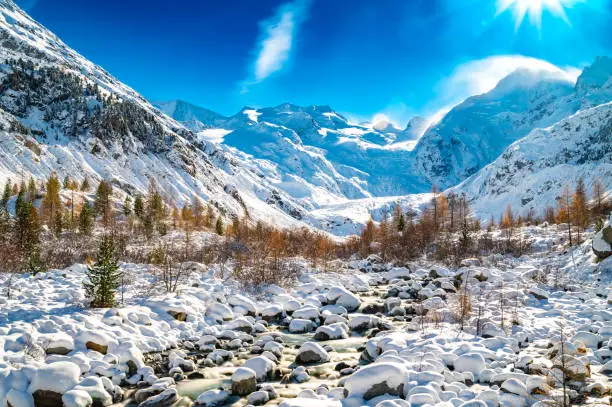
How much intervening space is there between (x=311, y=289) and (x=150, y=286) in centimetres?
1070

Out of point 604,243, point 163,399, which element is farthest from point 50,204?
point 604,243

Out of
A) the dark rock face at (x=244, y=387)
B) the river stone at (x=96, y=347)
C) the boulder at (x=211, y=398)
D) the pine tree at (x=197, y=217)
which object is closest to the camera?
the boulder at (x=211, y=398)

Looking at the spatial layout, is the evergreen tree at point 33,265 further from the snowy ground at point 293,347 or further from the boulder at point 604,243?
the boulder at point 604,243

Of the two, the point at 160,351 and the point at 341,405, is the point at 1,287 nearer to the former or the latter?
the point at 160,351

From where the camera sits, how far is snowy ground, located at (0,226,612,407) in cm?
938

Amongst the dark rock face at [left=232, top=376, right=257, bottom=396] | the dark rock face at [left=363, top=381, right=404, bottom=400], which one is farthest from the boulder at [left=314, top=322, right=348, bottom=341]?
the dark rock face at [left=363, top=381, right=404, bottom=400]

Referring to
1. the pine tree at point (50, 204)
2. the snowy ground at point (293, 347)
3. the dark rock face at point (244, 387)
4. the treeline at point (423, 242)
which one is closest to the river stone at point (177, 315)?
the snowy ground at point (293, 347)

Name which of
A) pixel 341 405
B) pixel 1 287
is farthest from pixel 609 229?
pixel 1 287

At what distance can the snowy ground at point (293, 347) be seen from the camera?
938 centimetres

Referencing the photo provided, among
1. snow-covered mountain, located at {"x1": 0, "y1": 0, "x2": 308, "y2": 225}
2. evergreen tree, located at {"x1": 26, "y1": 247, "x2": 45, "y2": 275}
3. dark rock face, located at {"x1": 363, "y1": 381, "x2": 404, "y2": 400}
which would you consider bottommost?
dark rock face, located at {"x1": 363, "y1": 381, "x2": 404, "y2": 400}

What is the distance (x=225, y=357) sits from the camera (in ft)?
43.9

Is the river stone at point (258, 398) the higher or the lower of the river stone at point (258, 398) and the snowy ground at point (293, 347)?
the lower

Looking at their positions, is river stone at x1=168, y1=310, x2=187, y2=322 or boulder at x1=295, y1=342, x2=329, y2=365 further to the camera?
river stone at x1=168, y1=310, x2=187, y2=322

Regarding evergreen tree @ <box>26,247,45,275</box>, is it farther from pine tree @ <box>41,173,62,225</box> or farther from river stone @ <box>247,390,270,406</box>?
pine tree @ <box>41,173,62,225</box>
